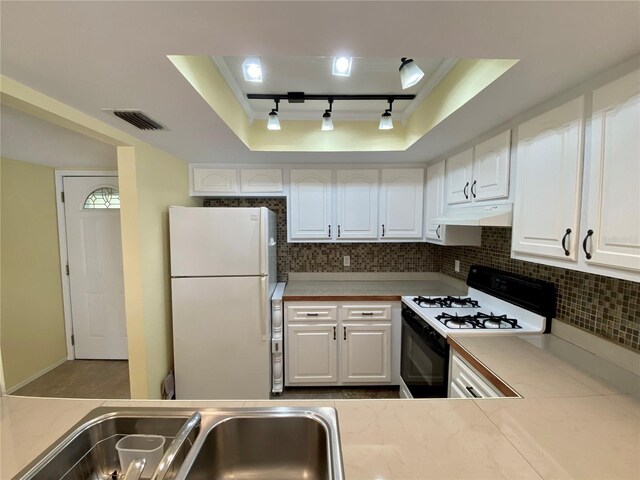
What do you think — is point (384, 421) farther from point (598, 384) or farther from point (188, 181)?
point (188, 181)

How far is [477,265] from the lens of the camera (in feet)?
7.20

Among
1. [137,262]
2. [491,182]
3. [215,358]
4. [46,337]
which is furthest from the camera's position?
[46,337]

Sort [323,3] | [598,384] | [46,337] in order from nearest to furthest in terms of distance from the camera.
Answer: [323,3], [598,384], [46,337]

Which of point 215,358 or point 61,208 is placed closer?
point 215,358

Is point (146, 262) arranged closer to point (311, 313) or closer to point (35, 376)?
point (311, 313)

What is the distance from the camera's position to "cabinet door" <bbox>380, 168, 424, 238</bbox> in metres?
2.62

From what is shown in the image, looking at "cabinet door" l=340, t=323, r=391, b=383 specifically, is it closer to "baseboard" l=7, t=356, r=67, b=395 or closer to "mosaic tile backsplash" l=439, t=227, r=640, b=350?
"mosaic tile backsplash" l=439, t=227, r=640, b=350

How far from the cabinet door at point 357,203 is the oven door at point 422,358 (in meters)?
0.87

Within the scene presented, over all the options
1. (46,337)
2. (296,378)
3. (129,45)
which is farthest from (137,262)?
(46,337)

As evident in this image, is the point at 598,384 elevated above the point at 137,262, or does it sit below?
below

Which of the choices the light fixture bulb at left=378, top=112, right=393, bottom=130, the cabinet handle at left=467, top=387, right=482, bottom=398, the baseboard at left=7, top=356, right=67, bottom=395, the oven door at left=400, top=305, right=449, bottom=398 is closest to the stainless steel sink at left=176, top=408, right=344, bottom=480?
the cabinet handle at left=467, top=387, right=482, bottom=398

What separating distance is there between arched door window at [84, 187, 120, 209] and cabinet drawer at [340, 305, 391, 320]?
8.92 feet

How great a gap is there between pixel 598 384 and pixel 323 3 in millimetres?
1690

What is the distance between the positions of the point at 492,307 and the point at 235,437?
6.17 ft
